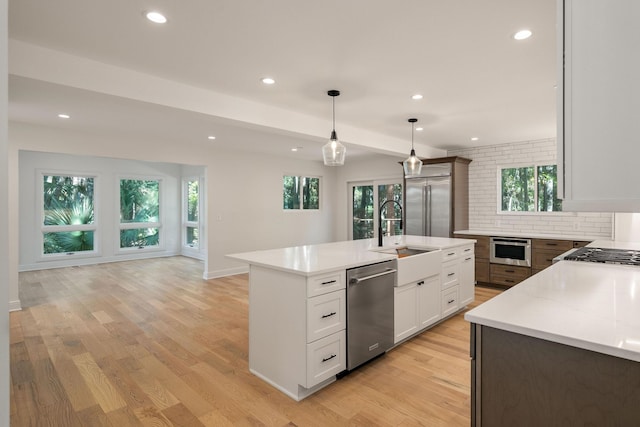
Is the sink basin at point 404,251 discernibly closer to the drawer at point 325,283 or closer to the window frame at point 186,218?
the drawer at point 325,283

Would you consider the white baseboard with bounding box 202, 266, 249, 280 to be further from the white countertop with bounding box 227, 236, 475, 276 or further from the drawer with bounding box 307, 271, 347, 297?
the drawer with bounding box 307, 271, 347, 297

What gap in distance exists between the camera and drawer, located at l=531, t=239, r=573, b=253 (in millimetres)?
4832

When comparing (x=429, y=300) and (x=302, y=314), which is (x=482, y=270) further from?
(x=302, y=314)

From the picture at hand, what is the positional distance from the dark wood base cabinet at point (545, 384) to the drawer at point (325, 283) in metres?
1.09

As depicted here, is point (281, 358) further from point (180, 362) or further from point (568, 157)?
point (568, 157)

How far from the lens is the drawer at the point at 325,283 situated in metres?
2.27

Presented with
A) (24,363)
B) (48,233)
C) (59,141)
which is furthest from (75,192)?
(24,363)

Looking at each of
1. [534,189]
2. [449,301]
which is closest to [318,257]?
[449,301]

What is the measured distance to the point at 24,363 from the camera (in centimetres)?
282

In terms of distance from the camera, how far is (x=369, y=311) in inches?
106

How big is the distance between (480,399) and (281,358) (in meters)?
1.40

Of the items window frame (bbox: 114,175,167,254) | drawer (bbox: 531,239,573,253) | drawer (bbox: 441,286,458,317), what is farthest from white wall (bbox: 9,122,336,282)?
drawer (bbox: 531,239,573,253)

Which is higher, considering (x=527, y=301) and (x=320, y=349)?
(x=527, y=301)

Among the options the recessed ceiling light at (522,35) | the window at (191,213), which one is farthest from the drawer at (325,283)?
the window at (191,213)
